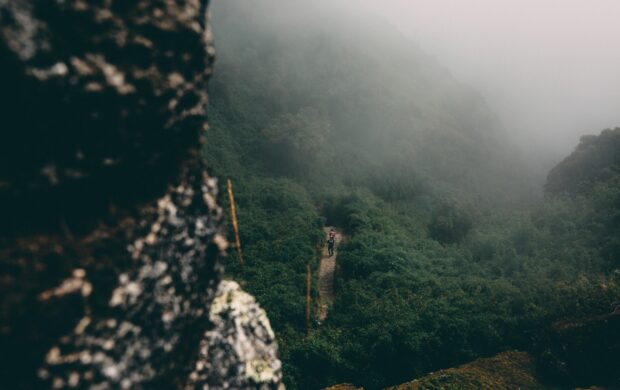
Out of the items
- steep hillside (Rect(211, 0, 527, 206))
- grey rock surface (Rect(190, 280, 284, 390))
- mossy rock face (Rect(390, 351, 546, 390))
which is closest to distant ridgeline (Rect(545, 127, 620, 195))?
steep hillside (Rect(211, 0, 527, 206))

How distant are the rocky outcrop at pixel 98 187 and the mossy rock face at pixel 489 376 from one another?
10.0 meters

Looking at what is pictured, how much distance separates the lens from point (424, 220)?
32.4 metres

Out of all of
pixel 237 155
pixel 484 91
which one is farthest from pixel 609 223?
pixel 484 91

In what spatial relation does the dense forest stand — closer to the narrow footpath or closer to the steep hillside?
the steep hillside

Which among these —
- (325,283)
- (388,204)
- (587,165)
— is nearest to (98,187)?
(325,283)

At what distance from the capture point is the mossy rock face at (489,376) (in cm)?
1113

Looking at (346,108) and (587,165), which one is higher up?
(587,165)

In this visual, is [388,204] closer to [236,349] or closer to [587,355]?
[587,355]

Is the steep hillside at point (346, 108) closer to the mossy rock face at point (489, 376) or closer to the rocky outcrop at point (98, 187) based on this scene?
the mossy rock face at point (489, 376)

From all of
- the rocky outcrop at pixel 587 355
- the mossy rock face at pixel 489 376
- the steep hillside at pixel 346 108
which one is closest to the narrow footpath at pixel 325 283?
the mossy rock face at pixel 489 376

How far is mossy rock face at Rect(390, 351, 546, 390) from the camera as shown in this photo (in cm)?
1113

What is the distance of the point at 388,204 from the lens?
108ft

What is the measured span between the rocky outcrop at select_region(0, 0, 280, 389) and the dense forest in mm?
10660

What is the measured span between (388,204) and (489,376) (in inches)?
847
